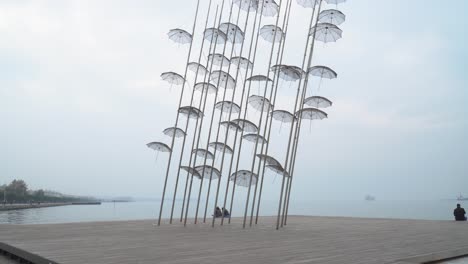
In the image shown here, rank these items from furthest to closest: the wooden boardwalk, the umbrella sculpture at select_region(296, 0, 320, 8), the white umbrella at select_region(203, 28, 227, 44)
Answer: the white umbrella at select_region(203, 28, 227, 44) < the umbrella sculpture at select_region(296, 0, 320, 8) < the wooden boardwalk

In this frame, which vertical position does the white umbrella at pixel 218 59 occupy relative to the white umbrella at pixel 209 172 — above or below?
above

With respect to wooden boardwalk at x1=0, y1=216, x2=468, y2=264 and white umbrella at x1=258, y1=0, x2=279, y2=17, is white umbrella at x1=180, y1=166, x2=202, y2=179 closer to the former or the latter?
wooden boardwalk at x1=0, y1=216, x2=468, y2=264

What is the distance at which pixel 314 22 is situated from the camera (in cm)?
1388

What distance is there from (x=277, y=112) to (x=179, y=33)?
4210mm

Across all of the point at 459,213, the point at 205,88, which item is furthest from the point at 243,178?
the point at 459,213

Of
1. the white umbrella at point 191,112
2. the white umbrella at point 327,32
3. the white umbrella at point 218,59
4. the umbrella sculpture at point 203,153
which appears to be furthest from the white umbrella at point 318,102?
the umbrella sculpture at point 203,153

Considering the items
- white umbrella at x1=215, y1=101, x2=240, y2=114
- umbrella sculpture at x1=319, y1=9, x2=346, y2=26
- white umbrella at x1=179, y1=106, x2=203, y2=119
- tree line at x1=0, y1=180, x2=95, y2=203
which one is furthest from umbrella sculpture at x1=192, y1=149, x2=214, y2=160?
tree line at x1=0, y1=180, x2=95, y2=203

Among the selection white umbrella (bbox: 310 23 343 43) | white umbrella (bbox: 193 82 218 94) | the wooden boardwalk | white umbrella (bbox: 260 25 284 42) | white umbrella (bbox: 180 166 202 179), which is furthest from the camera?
white umbrella (bbox: 193 82 218 94)

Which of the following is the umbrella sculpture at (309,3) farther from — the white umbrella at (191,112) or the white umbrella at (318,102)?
the white umbrella at (191,112)

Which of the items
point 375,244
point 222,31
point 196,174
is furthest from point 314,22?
point 375,244

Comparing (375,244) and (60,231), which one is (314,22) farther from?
(60,231)

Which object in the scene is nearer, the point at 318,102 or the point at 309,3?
the point at 318,102

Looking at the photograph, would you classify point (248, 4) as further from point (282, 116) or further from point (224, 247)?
point (224, 247)

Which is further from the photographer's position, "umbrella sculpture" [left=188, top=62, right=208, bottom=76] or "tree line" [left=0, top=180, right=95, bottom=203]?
"tree line" [left=0, top=180, right=95, bottom=203]
